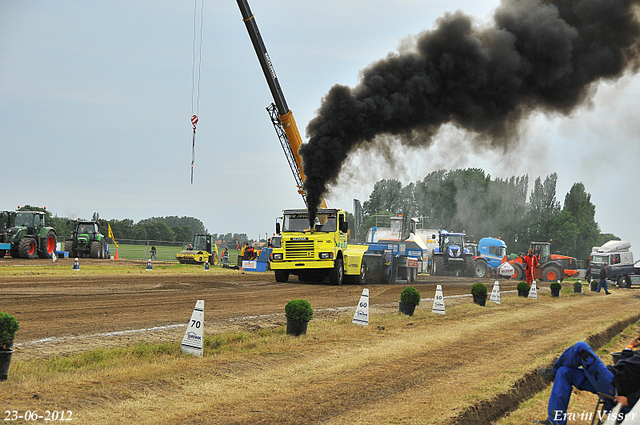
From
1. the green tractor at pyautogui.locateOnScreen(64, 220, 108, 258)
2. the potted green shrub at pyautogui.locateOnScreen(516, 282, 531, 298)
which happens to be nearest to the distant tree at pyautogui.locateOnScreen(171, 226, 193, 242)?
the green tractor at pyautogui.locateOnScreen(64, 220, 108, 258)

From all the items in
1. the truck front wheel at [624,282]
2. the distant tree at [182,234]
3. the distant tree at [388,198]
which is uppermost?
the distant tree at [388,198]

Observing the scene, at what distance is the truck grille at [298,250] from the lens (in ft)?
71.2

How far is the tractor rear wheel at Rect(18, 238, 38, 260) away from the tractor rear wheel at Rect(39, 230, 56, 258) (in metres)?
0.96

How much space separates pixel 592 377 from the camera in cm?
502

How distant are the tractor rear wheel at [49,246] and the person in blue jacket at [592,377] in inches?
1231

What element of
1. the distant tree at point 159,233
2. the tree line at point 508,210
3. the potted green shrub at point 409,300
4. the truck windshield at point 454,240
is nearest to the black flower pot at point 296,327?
the potted green shrub at point 409,300

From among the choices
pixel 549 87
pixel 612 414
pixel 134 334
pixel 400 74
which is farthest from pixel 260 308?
pixel 549 87

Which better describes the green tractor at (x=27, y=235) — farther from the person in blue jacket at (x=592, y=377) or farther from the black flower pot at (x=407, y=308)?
the person in blue jacket at (x=592, y=377)

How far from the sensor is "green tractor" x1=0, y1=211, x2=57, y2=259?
96.3ft

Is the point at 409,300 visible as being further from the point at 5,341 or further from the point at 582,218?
the point at 582,218

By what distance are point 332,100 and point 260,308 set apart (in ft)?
37.2

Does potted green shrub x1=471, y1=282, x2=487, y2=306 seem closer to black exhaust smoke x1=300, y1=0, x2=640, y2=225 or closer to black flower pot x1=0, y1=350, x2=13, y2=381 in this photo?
black exhaust smoke x1=300, y1=0, x2=640, y2=225

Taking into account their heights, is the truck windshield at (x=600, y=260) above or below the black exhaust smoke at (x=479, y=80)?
below

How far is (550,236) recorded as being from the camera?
7725 cm
